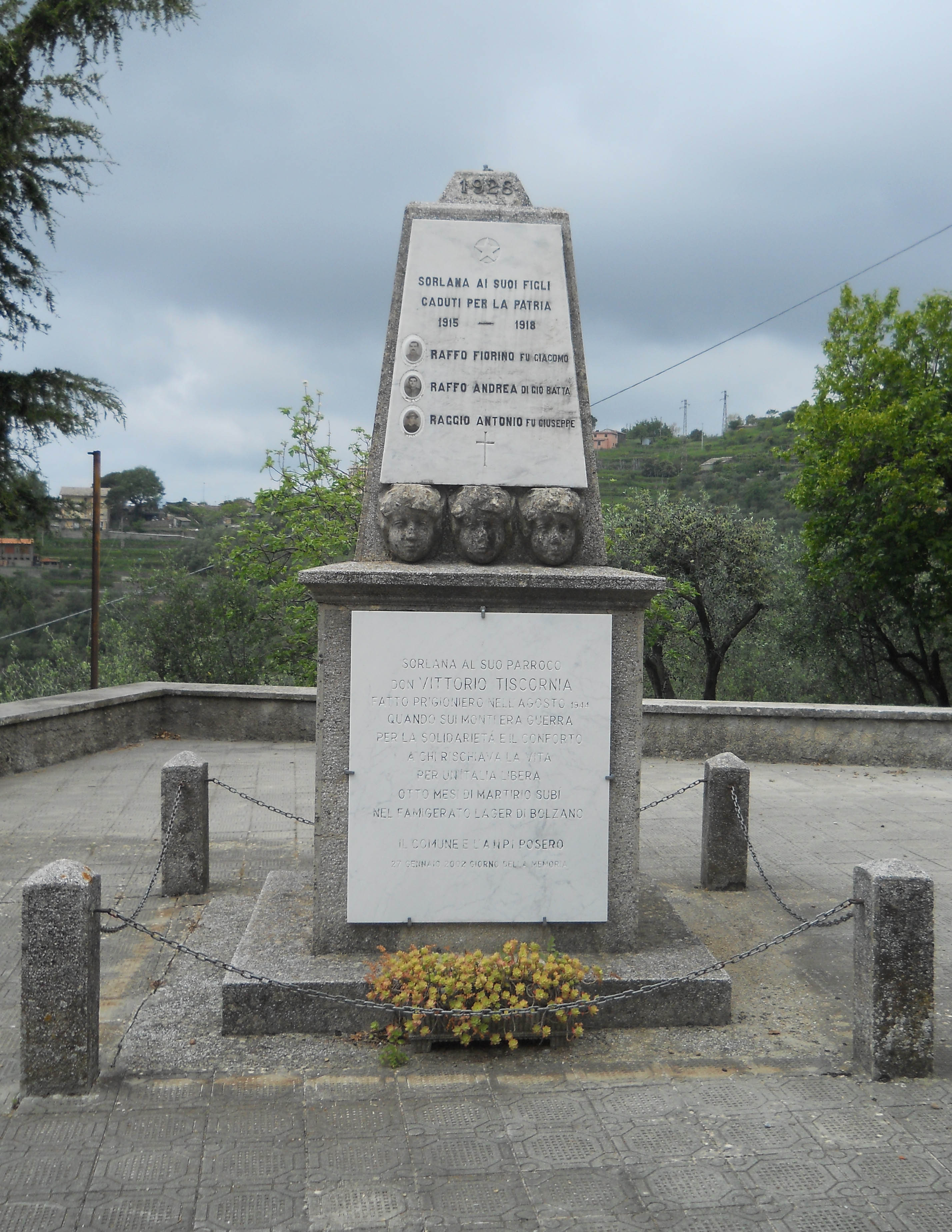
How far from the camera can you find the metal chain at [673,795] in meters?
6.67

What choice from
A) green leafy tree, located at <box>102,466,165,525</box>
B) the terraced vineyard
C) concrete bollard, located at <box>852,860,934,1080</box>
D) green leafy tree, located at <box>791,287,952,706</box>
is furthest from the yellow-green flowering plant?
green leafy tree, located at <box>102,466,165,525</box>

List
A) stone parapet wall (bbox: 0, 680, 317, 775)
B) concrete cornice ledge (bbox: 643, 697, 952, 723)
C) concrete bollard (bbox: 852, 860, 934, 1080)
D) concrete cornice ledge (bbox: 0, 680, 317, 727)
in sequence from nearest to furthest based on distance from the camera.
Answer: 1. concrete bollard (bbox: 852, 860, 934, 1080)
2. concrete cornice ledge (bbox: 0, 680, 317, 727)
3. stone parapet wall (bbox: 0, 680, 317, 775)
4. concrete cornice ledge (bbox: 643, 697, 952, 723)

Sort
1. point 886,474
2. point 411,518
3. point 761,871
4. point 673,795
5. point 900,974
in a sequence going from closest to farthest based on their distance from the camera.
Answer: point 900,974, point 411,518, point 761,871, point 673,795, point 886,474

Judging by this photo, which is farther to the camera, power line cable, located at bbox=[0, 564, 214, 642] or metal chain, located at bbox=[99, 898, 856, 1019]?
power line cable, located at bbox=[0, 564, 214, 642]

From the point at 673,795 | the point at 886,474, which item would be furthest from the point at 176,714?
the point at 886,474

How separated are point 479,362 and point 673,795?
3.38 metres

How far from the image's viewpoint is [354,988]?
14.4ft

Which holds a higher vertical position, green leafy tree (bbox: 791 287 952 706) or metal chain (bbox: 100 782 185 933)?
green leafy tree (bbox: 791 287 952 706)

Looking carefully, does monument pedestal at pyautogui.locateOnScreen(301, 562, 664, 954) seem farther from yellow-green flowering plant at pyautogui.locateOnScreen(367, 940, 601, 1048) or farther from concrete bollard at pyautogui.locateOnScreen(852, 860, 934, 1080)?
concrete bollard at pyautogui.locateOnScreen(852, 860, 934, 1080)

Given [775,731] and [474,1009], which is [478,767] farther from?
[775,731]

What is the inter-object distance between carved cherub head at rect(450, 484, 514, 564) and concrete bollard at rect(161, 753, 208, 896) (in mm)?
2652

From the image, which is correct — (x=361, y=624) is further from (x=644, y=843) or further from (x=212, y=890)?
(x=644, y=843)

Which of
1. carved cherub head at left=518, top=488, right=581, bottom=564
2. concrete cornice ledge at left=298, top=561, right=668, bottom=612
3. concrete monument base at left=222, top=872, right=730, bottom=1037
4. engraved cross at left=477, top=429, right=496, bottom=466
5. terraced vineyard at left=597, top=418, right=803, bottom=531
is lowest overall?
concrete monument base at left=222, top=872, right=730, bottom=1037

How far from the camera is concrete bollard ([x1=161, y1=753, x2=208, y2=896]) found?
6.41m
